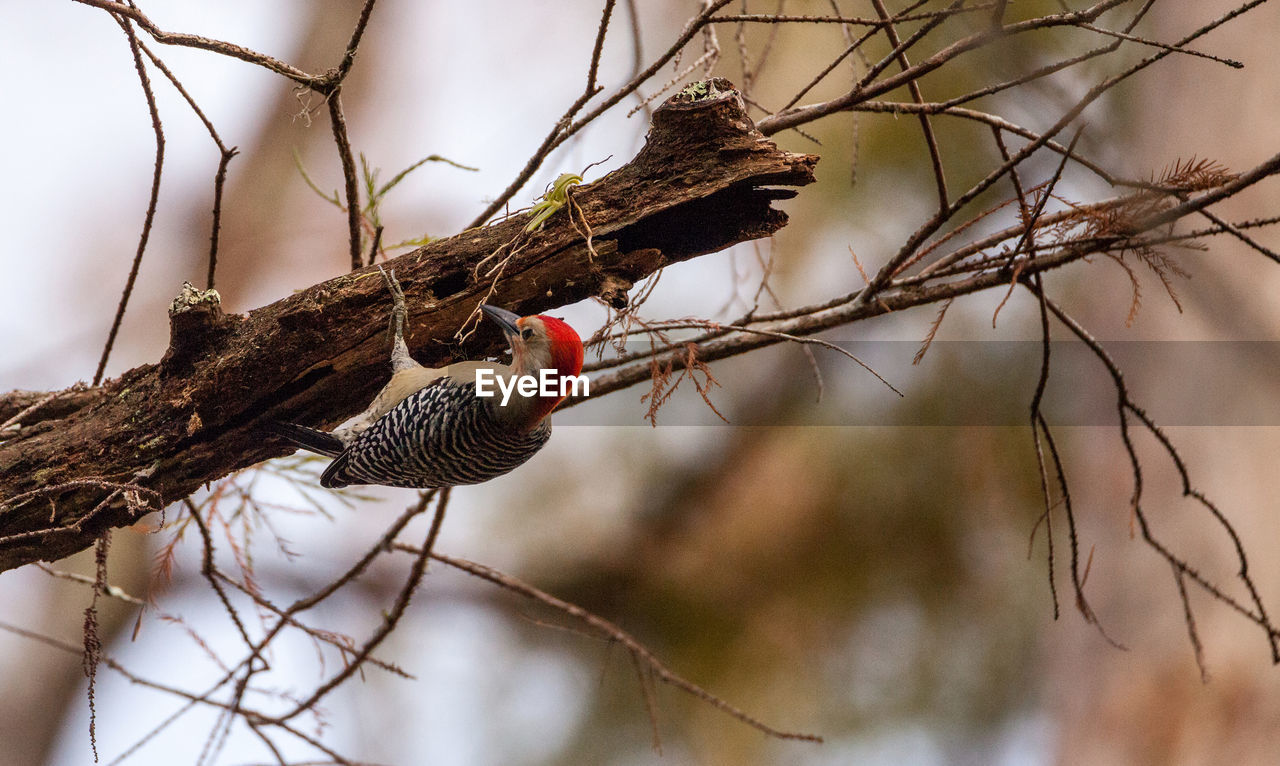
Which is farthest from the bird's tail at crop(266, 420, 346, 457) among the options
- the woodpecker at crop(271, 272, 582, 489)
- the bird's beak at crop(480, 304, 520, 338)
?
the bird's beak at crop(480, 304, 520, 338)

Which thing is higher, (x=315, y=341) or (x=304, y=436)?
(x=315, y=341)

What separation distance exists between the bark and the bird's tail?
2cm

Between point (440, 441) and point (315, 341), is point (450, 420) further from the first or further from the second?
point (315, 341)

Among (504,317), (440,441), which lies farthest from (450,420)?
(504,317)

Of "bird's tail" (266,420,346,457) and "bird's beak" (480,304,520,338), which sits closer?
"bird's beak" (480,304,520,338)

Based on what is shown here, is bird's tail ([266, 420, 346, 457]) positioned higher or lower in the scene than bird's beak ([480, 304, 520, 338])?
lower

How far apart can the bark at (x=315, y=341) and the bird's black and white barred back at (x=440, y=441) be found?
10 centimetres

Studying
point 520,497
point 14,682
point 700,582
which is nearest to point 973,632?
point 700,582

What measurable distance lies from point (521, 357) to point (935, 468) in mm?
4792

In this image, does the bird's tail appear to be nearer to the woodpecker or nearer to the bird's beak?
the woodpecker

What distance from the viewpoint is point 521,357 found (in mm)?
1933

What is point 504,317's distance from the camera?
179cm

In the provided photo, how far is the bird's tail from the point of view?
1.90 m

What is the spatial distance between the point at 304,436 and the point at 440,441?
31 cm
